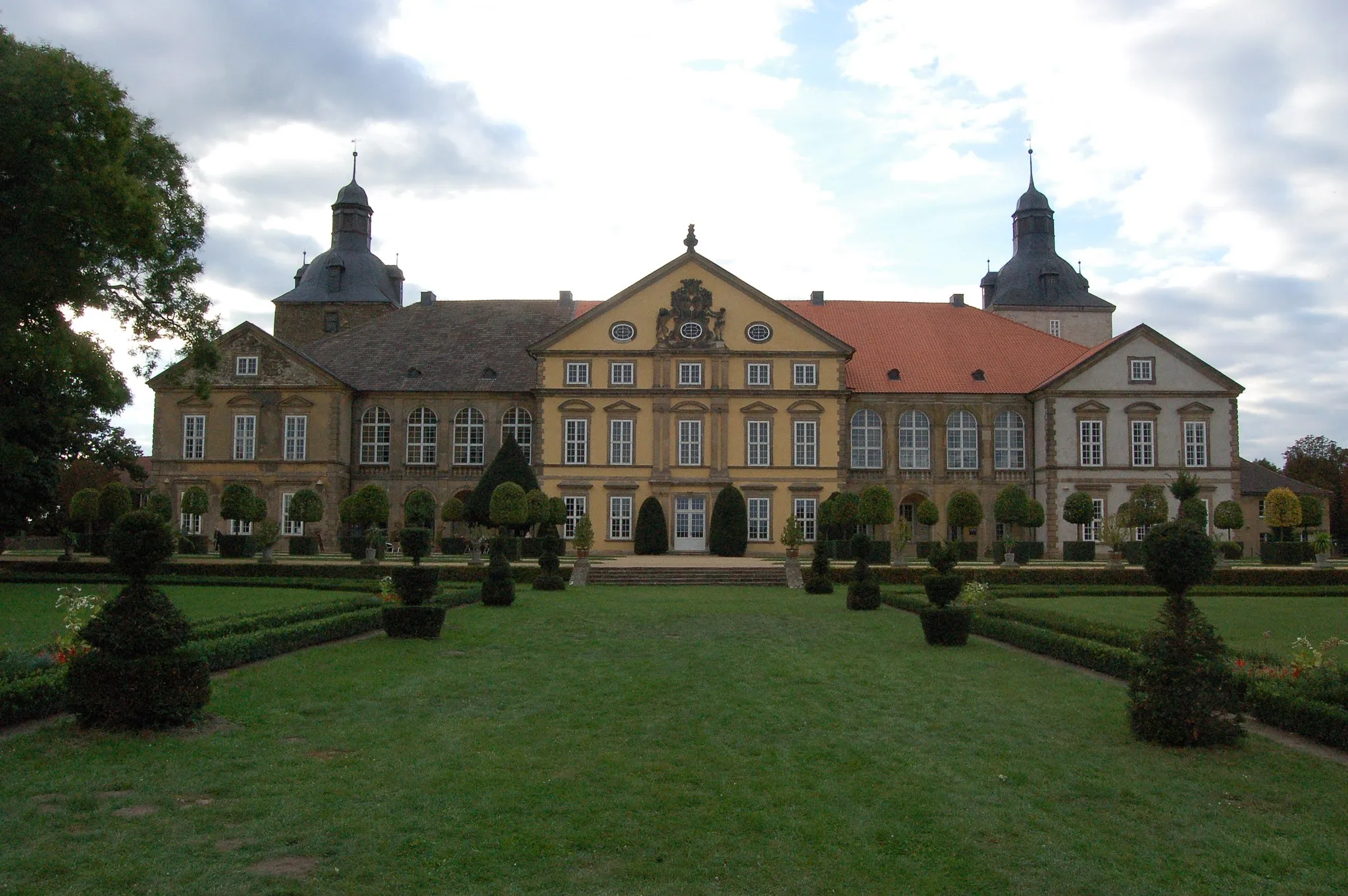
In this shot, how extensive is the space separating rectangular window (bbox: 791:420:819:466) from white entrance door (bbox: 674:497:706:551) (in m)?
4.27

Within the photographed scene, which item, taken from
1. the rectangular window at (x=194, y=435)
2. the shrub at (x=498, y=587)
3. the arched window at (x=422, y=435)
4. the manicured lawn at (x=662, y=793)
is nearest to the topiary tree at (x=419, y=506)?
the arched window at (x=422, y=435)

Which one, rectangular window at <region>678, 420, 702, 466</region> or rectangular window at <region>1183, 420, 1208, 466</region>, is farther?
rectangular window at <region>1183, 420, 1208, 466</region>

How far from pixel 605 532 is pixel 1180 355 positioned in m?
24.3

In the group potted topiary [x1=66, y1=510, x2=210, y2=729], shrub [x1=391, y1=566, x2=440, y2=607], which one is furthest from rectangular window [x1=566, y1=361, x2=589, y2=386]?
potted topiary [x1=66, y1=510, x2=210, y2=729]

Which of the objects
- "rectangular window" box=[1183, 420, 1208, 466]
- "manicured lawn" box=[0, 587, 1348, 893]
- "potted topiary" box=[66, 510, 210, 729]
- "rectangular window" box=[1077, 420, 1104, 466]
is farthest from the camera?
"rectangular window" box=[1077, 420, 1104, 466]

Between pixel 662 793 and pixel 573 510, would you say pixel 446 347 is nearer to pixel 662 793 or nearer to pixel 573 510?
pixel 573 510

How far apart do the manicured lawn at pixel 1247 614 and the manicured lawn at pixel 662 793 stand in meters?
6.01

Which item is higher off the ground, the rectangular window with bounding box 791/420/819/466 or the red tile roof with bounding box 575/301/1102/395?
the red tile roof with bounding box 575/301/1102/395

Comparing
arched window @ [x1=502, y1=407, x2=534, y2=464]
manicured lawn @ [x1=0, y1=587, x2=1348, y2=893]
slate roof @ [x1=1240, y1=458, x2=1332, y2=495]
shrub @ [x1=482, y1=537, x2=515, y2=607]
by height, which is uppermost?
arched window @ [x1=502, y1=407, x2=534, y2=464]

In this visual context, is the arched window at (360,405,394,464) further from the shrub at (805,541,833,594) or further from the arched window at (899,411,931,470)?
the shrub at (805,541,833,594)

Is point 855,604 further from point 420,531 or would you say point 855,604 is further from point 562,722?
point 562,722

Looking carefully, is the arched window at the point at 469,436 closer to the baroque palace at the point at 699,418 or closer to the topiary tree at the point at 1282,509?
the baroque palace at the point at 699,418

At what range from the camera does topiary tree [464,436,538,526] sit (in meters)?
37.8

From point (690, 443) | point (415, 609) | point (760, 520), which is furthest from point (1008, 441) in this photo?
point (415, 609)
